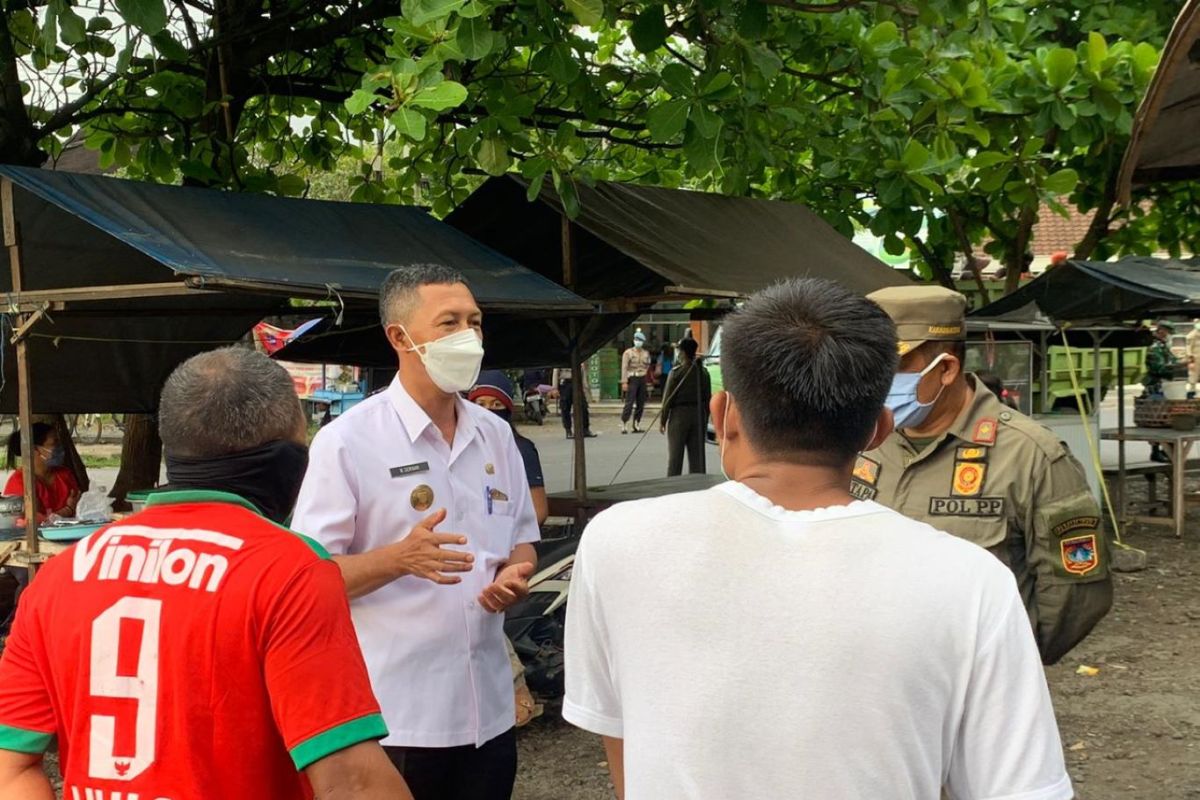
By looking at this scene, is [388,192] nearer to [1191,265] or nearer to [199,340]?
[199,340]

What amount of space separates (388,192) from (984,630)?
28.3 feet

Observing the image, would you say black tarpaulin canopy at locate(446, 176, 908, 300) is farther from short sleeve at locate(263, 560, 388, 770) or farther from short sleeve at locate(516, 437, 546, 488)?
short sleeve at locate(263, 560, 388, 770)

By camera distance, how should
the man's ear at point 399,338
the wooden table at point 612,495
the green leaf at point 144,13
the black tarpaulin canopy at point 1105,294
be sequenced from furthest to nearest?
1. the black tarpaulin canopy at point 1105,294
2. the wooden table at point 612,495
3. the green leaf at point 144,13
4. the man's ear at point 399,338

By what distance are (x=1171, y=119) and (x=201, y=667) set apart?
2842mm

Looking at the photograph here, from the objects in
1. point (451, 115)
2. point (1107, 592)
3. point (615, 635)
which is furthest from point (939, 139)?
point (615, 635)

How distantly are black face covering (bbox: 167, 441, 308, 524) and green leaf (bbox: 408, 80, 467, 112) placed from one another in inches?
100

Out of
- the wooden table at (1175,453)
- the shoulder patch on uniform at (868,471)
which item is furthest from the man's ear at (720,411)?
the wooden table at (1175,453)

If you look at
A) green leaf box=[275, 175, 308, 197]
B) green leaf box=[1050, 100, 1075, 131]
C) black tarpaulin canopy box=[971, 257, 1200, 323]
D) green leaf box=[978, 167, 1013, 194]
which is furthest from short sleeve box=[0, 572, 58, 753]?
black tarpaulin canopy box=[971, 257, 1200, 323]

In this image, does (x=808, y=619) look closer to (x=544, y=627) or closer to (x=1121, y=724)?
(x=544, y=627)

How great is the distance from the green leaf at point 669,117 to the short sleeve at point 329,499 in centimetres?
343

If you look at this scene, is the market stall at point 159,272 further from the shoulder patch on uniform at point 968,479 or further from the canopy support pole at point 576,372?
the shoulder patch on uniform at point 968,479

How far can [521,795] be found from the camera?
201 inches

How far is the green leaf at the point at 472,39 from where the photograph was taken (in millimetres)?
4512

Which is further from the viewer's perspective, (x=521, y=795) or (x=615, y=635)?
(x=521, y=795)
